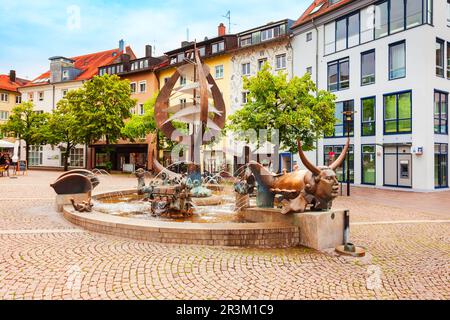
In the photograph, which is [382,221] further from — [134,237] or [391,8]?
[391,8]

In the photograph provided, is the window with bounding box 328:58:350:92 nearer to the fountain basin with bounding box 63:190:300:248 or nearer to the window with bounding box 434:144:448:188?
the window with bounding box 434:144:448:188

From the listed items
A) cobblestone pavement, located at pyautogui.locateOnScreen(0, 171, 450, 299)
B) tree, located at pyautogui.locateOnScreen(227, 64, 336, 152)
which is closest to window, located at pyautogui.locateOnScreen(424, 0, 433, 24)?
tree, located at pyautogui.locateOnScreen(227, 64, 336, 152)

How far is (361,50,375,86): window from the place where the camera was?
2711 centimetres

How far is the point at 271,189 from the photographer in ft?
29.0

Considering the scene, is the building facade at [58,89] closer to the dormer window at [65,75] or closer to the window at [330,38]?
the dormer window at [65,75]

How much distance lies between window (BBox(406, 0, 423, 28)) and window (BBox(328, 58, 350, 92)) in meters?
5.37

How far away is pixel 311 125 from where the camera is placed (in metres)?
22.2

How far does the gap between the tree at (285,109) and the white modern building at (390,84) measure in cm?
207

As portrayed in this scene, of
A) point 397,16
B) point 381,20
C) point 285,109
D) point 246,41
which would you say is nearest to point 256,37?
point 246,41

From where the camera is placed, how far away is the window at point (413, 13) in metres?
24.0

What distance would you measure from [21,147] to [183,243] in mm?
57870

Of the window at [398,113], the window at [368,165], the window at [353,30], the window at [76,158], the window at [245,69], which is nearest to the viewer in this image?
the window at [398,113]

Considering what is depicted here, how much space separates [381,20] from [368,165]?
1053 centimetres

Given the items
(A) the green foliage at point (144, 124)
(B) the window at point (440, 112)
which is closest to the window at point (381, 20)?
(B) the window at point (440, 112)
